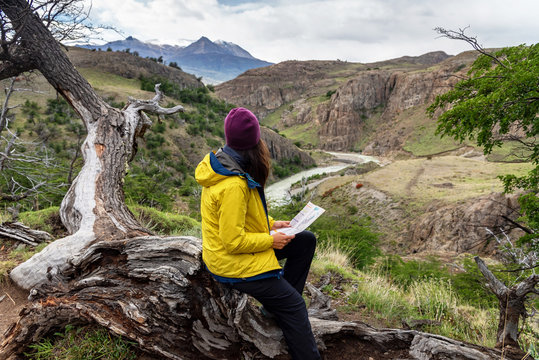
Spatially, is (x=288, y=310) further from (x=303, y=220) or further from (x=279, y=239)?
(x=303, y=220)

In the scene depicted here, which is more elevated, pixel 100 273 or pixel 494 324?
pixel 100 273

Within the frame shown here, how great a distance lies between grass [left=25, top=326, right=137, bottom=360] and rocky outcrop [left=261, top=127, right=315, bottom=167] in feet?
177

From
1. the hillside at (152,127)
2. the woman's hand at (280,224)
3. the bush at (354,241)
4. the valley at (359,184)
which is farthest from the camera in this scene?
the hillside at (152,127)

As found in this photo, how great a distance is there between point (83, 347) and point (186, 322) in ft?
2.41

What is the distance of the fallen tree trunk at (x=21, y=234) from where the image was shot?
4.11 meters

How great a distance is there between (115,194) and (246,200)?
117 inches

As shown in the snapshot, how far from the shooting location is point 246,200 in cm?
194

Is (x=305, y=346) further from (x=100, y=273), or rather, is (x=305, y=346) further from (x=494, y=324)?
(x=494, y=324)

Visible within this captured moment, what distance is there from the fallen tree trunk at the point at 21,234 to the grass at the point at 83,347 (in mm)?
2425

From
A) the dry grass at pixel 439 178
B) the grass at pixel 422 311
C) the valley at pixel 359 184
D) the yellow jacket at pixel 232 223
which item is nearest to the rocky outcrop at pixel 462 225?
the valley at pixel 359 184

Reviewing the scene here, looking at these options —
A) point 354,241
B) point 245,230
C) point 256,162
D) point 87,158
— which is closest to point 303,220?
point 245,230

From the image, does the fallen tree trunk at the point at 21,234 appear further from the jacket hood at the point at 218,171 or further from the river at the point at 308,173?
the river at the point at 308,173

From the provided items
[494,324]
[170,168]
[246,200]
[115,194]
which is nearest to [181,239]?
[246,200]

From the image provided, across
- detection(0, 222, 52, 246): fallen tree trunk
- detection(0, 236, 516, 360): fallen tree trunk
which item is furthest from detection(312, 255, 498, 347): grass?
detection(0, 222, 52, 246): fallen tree trunk
